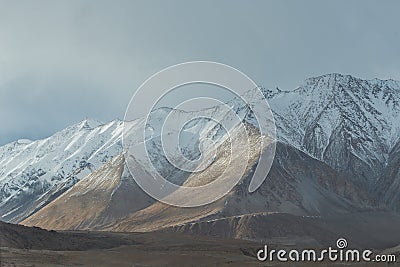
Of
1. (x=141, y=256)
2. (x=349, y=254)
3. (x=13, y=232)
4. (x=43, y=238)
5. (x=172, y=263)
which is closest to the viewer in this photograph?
(x=172, y=263)

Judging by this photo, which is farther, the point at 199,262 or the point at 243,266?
Result: the point at 199,262

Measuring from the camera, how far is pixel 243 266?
101 metres

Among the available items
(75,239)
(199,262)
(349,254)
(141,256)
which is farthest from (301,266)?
(75,239)

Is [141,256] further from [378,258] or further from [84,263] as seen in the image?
[378,258]

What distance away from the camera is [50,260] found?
342ft

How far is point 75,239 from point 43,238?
91.2ft

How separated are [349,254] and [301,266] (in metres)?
42.4

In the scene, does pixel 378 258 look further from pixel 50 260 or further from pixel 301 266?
pixel 50 260

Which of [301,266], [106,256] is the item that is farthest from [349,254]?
[106,256]

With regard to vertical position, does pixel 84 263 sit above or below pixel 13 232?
below

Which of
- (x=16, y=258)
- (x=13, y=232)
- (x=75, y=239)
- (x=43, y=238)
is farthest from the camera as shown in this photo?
(x=75, y=239)

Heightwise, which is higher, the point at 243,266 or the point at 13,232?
the point at 13,232

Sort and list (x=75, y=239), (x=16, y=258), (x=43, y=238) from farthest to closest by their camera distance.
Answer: (x=75, y=239)
(x=43, y=238)
(x=16, y=258)

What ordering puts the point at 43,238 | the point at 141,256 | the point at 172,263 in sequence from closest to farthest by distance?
the point at 172,263 < the point at 141,256 < the point at 43,238
